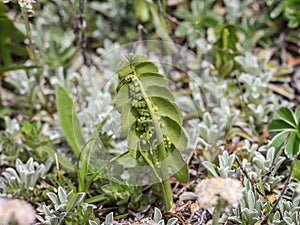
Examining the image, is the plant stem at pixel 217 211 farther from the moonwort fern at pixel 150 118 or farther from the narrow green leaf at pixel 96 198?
the narrow green leaf at pixel 96 198

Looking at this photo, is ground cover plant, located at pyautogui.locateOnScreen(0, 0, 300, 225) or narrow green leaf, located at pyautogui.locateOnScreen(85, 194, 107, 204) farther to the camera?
narrow green leaf, located at pyautogui.locateOnScreen(85, 194, 107, 204)

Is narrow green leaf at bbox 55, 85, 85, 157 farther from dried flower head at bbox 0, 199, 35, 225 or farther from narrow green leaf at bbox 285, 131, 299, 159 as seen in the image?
narrow green leaf at bbox 285, 131, 299, 159

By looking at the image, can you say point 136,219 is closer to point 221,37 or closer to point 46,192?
point 46,192

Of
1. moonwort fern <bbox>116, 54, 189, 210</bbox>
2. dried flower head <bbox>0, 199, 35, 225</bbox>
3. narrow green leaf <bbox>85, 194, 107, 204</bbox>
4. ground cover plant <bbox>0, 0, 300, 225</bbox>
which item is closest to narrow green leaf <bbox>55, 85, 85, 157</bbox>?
ground cover plant <bbox>0, 0, 300, 225</bbox>

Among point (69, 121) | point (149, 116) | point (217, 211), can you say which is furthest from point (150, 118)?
point (69, 121)

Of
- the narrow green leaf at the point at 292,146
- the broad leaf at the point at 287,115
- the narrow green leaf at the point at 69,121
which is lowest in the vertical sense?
the narrow green leaf at the point at 292,146

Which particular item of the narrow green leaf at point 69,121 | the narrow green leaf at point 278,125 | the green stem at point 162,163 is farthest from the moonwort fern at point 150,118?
the narrow green leaf at point 278,125
